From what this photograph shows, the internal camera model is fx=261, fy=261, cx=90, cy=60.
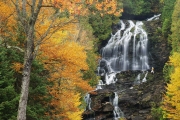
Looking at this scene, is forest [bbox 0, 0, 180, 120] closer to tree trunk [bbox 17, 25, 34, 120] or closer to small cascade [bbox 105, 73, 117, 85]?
tree trunk [bbox 17, 25, 34, 120]

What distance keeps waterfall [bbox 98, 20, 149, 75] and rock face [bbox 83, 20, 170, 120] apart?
1.66 m

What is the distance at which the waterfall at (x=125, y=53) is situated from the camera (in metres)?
44.9

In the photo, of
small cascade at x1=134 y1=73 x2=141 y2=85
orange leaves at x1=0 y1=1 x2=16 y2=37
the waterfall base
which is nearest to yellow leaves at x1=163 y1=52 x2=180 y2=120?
the waterfall base

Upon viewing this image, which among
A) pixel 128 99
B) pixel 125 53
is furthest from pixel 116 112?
pixel 125 53

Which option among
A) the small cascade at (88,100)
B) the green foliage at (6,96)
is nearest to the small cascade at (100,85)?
the small cascade at (88,100)

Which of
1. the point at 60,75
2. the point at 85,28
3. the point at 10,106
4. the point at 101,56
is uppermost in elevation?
the point at 85,28

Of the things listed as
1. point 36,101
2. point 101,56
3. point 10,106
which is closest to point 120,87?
point 101,56

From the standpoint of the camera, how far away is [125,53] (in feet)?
153

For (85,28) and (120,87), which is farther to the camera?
(85,28)

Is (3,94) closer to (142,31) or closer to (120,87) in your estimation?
(120,87)

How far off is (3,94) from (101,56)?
124ft

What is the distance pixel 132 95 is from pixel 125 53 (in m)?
12.2

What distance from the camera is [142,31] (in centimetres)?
5094

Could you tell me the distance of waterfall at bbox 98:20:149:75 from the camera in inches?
1767
